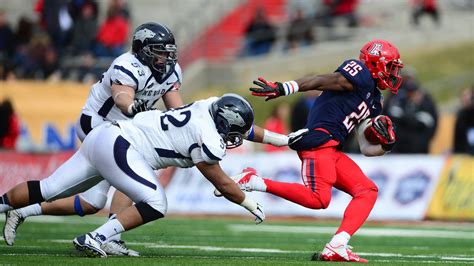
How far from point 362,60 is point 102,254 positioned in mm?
2694

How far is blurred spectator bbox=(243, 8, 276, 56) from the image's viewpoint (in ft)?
78.4

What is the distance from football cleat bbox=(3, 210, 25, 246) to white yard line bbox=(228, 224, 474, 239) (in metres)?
4.33

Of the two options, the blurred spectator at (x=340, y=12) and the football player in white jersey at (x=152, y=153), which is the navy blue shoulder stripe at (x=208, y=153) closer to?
the football player in white jersey at (x=152, y=153)

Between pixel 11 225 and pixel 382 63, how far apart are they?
3368 millimetres

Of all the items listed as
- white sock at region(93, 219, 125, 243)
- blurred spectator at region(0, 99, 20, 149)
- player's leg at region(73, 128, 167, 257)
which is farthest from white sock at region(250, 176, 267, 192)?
blurred spectator at region(0, 99, 20, 149)

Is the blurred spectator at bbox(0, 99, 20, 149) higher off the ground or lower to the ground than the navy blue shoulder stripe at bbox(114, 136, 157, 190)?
lower

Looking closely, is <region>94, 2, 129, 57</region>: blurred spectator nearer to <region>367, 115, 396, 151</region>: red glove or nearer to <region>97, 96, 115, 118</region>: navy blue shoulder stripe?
<region>97, 96, 115, 118</region>: navy blue shoulder stripe

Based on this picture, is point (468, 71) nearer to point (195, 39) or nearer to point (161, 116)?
point (195, 39)

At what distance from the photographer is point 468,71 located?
918 inches

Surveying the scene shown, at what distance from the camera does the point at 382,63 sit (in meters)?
9.55

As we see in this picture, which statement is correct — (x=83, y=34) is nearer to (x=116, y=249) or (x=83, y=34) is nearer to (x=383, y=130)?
(x=116, y=249)

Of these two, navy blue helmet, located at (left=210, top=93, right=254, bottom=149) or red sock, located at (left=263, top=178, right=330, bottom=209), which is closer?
navy blue helmet, located at (left=210, top=93, right=254, bottom=149)

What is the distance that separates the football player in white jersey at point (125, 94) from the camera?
955 cm

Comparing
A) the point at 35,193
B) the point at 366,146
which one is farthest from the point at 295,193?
the point at 35,193
